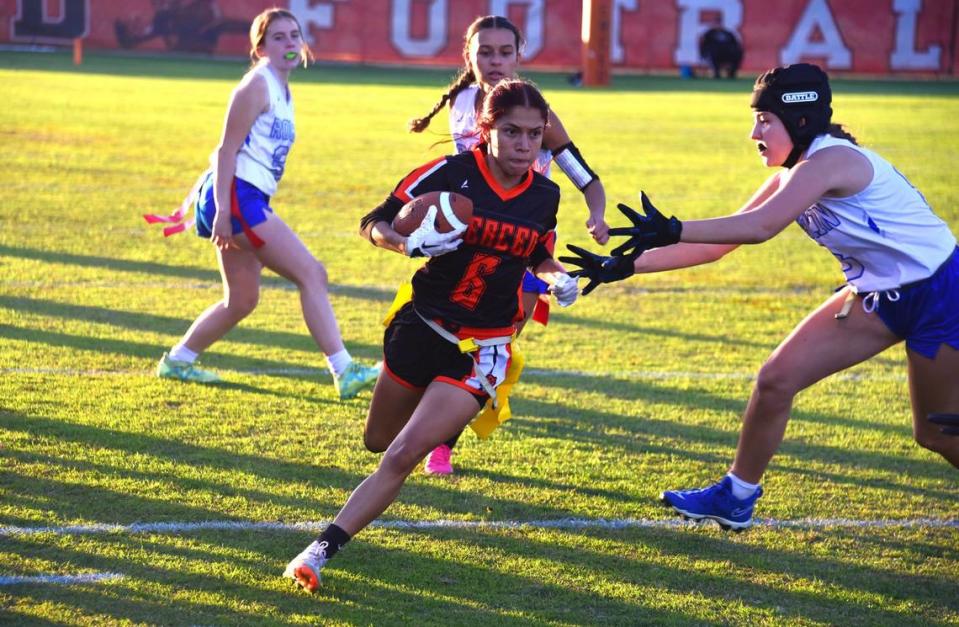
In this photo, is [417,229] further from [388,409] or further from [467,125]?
[467,125]

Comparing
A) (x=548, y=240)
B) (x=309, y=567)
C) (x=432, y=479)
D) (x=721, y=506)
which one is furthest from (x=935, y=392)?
(x=309, y=567)

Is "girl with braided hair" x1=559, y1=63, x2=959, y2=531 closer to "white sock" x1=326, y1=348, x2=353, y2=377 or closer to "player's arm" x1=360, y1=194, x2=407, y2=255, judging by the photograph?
"player's arm" x1=360, y1=194, x2=407, y2=255

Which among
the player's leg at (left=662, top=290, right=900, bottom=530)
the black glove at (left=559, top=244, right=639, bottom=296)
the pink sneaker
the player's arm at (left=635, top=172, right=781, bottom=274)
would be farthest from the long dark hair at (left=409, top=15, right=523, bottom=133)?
the player's leg at (left=662, top=290, right=900, bottom=530)

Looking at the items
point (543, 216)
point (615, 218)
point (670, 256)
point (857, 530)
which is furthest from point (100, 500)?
point (615, 218)

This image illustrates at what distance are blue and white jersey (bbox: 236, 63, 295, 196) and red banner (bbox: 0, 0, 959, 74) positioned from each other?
109 feet

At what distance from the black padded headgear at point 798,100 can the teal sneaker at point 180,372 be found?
3.98 m

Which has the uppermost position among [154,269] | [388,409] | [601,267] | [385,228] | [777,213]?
[777,213]

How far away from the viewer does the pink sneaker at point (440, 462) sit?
20.4 feet

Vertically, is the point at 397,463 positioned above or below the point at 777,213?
below

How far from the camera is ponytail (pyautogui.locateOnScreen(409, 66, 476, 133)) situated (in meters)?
6.58

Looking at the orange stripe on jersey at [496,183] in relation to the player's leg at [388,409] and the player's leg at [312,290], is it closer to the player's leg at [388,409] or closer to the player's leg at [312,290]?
the player's leg at [388,409]

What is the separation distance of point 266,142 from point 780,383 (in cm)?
352

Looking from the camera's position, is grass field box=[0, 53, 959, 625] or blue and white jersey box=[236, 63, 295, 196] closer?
grass field box=[0, 53, 959, 625]

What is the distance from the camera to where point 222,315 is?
7.65 m
